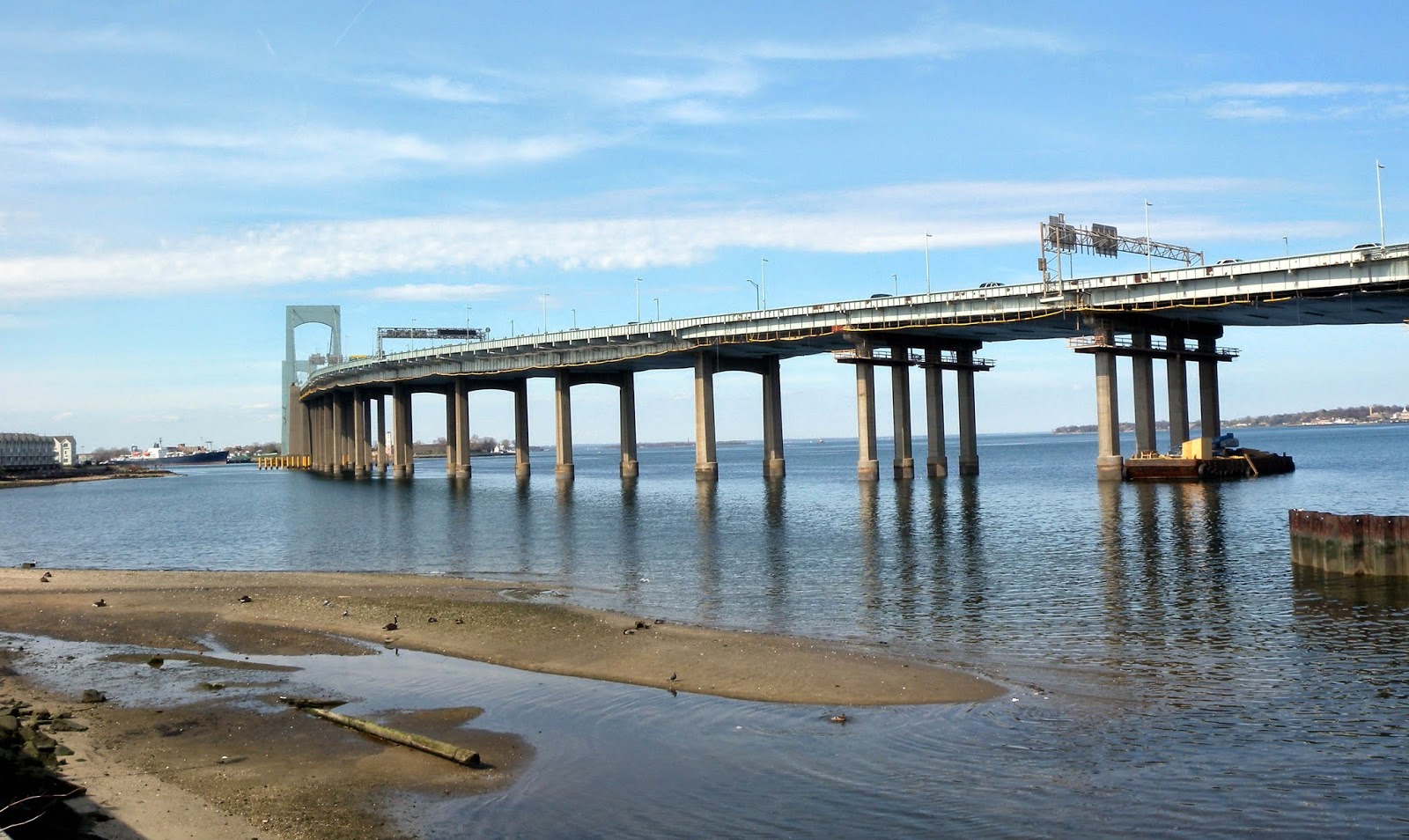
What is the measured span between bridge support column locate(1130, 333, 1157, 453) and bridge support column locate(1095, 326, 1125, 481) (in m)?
2.56

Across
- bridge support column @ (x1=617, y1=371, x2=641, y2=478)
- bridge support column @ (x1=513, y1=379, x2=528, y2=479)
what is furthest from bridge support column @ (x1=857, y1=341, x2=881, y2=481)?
bridge support column @ (x1=513, y1=379, x2=528, y2=479)

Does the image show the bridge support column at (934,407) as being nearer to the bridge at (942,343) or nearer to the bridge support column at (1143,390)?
the bridge at (942,343)

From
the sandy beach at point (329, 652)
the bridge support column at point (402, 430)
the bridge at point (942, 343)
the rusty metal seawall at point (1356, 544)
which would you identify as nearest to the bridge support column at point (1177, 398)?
the bridge at point (942, 343)

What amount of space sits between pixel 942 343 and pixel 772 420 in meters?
23.7

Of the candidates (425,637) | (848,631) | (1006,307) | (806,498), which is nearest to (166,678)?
(425,637)

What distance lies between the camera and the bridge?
8600cm

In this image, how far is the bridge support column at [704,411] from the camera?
129m

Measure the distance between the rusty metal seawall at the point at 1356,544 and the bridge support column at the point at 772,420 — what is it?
95237mm

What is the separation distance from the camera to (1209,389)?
4316 inches

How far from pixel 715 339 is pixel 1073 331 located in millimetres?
37895

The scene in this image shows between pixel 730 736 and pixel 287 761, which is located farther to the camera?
pixel 730 736

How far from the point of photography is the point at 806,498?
95.8 m

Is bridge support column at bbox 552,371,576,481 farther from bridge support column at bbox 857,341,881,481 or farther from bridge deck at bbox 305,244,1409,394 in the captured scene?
bridge support column at bbox 857,341,881,481

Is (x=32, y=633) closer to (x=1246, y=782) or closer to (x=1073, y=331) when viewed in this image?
(x=1246, y=782)
